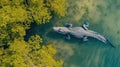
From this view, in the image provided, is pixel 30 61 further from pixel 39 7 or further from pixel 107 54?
pixel 107 54

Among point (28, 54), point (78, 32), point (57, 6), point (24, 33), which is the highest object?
point (57, 6)

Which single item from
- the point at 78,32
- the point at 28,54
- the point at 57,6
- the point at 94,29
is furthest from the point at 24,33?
the point at 94,29

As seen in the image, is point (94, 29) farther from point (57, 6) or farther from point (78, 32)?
point (57, 6)

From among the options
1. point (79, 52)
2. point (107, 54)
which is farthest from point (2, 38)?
point (107, 54)

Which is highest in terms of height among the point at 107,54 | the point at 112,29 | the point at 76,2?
the point at 76,2

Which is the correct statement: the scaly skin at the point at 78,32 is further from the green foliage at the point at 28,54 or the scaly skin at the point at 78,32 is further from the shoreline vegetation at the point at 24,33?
the green foliage at the point at 28,54
